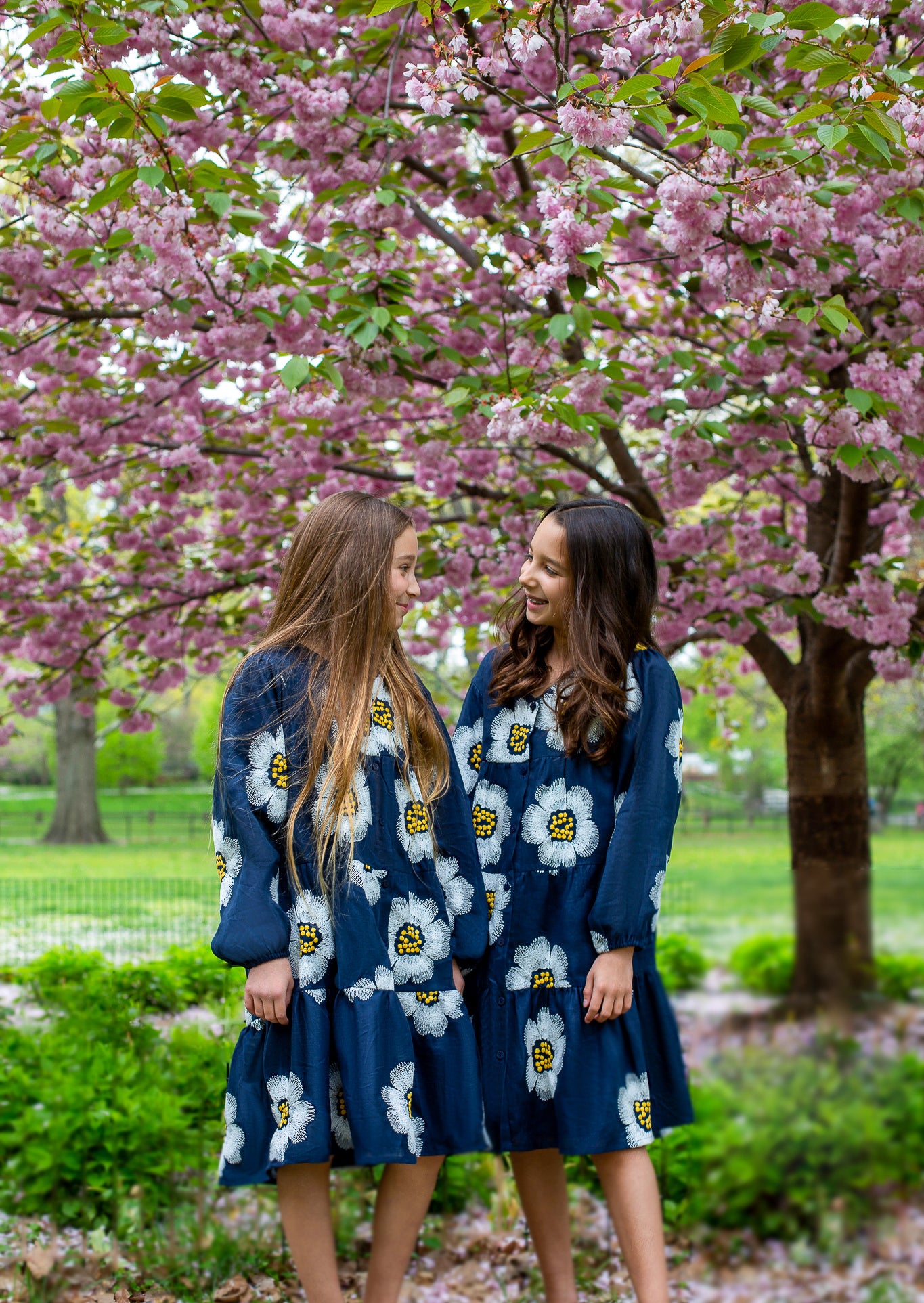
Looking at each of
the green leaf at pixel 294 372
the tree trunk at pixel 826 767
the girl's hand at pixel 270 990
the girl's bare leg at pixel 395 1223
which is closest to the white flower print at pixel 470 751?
the girl's hand at pixel 270 990

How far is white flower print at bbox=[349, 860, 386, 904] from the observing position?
1.87m

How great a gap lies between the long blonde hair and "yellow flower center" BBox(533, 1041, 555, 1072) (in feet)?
1.42

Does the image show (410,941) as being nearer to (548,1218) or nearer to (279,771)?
(279,771)

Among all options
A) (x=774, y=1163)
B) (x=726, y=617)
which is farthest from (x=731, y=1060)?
(x=726, y=617)

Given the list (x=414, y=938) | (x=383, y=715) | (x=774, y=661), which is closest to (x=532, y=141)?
(x=383, y=715)

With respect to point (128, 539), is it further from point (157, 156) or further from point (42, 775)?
point (42, 775)

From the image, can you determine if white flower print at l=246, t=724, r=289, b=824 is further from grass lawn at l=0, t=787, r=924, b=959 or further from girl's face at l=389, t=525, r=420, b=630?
grass lawn at l=0, t=787, r=924, b=959

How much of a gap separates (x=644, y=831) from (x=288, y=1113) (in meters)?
0.76

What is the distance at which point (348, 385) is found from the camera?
9.97 feet

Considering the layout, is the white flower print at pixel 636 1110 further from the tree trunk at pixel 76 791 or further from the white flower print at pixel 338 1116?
the tree trunk at pixel 76 791

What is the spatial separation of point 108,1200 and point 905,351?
2962 millimetres

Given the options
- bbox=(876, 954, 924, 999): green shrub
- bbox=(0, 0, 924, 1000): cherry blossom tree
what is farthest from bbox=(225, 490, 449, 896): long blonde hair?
bbox=(876, 954, 924, 999): green shrub

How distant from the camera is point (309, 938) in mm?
1832

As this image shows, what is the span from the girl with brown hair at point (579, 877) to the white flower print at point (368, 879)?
0.89 ft
